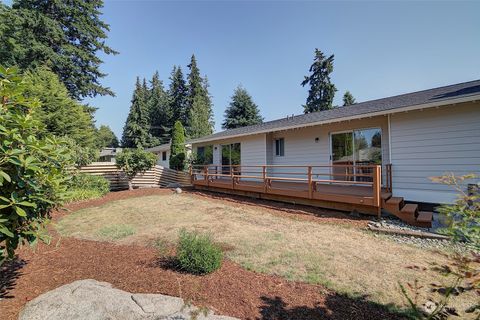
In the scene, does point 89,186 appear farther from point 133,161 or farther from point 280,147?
point 280,147

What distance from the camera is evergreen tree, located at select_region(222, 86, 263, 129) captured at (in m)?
30.6

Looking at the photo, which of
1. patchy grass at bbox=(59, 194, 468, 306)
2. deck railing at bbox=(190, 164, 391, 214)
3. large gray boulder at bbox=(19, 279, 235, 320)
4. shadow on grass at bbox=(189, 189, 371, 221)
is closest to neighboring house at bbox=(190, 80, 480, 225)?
deck railing at bbox=(190, 164, 391, 214)

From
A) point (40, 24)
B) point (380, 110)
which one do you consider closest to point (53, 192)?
point (380, 110)

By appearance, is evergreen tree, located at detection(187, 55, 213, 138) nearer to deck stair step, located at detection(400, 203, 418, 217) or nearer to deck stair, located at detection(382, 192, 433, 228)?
deck stair, located at detection(382, 192, 433, 228)

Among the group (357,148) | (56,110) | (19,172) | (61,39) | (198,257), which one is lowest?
(198,257)

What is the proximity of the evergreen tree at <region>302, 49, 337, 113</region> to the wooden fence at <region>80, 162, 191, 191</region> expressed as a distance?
950 inches

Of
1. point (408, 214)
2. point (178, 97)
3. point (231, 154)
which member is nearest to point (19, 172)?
point (408, 214)

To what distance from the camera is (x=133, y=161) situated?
13422 mm

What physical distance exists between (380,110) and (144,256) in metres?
7.59

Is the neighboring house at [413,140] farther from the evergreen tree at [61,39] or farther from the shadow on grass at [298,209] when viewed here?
the evergreen tree at [61,39]

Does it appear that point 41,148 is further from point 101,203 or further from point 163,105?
point 163,105

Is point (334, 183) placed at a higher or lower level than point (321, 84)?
lower

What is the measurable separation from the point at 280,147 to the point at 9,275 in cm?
1028

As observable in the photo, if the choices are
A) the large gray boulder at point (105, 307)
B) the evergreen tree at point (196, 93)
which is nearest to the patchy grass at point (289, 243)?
the large gray boulder at point (105, 307)
